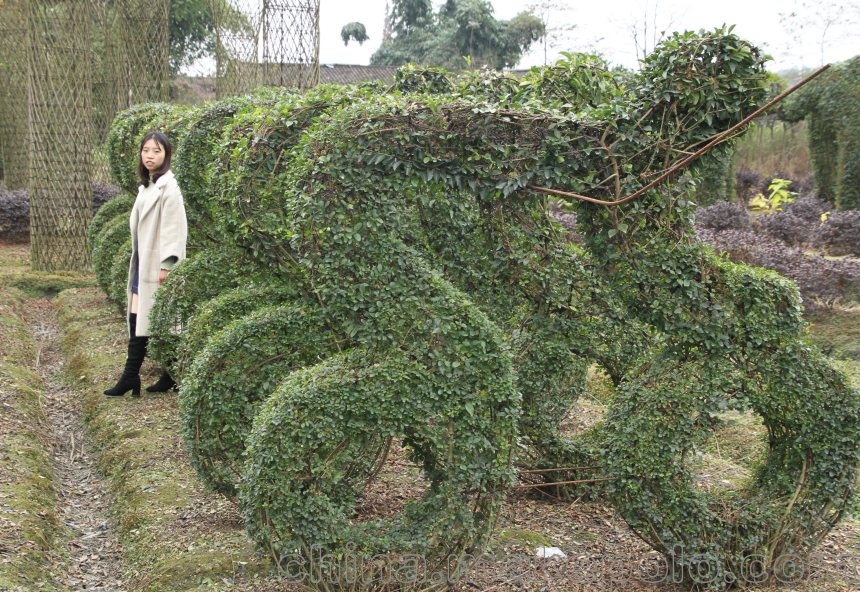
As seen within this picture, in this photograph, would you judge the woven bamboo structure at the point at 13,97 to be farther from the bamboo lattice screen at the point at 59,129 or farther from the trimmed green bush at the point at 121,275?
the trimmed green bush at the point at 121,275

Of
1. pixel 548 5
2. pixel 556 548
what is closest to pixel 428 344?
pixel 556 548

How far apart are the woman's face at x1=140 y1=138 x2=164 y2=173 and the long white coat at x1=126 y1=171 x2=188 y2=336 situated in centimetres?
10

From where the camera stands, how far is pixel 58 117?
10.8 m

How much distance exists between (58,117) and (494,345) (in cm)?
1028

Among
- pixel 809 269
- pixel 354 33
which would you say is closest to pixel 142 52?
pixel 809 269

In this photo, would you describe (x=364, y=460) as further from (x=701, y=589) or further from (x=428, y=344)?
(x=701, y=589)

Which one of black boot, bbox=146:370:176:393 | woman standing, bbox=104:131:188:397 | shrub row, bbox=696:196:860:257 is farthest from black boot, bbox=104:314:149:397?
shrub row, bbox=696:196:860:257

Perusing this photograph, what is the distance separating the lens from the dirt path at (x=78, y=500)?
141 inches

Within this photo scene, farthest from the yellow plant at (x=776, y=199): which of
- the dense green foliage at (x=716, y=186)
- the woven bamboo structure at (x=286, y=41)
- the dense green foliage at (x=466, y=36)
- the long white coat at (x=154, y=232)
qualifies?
the dense green foliage at (x=466, y=36)

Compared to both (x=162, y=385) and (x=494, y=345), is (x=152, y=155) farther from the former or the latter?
(x=494, y=345)

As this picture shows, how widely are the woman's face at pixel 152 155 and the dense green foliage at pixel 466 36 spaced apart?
31.0m

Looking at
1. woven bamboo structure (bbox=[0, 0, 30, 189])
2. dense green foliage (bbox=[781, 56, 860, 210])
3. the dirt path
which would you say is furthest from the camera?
woven bamboo structure (bbox=[0, 0, 30, 189])

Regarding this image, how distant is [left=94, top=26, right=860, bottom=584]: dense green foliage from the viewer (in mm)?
2848

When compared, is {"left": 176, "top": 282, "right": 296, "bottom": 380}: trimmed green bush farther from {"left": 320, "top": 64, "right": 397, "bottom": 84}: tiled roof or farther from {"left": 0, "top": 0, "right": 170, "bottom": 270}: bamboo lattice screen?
{"left": 320, "top": 64, "right": 397, "bottom": 84}: tiled roof
